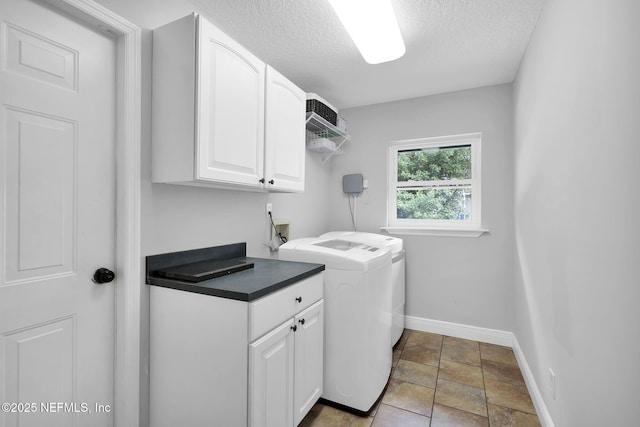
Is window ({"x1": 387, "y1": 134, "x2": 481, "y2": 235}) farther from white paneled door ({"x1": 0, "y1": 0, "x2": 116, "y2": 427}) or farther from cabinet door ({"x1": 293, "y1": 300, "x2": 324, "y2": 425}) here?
white paneled door ({"x1": 0, "y1": 0, "x2": 116, "y2": 427})

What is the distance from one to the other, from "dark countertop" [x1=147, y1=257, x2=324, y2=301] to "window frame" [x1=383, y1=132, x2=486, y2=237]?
161 centimetres

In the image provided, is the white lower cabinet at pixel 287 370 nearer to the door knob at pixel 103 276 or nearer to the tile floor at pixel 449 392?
the tile floor at pixel 449 392

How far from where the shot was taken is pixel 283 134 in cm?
192

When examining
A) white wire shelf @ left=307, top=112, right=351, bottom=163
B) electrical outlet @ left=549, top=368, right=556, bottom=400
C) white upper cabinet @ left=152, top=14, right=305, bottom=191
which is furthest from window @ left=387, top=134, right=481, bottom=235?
white upper cabinet @ left=152, top=14, right=305, bottom=191

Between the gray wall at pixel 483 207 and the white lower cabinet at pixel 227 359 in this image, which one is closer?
the white lower cabinet at pixel 227 359

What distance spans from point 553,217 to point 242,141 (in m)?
1.63

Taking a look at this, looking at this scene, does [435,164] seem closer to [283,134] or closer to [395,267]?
[395,267]

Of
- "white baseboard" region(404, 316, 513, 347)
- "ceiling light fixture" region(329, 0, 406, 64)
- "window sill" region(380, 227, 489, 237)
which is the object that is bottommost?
"white baseboard" region(404, 316, 513, 347)

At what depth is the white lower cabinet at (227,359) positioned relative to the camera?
4.06ft

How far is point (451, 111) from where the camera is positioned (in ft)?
9.37

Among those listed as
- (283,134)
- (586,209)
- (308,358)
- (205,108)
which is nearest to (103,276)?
(205,108)

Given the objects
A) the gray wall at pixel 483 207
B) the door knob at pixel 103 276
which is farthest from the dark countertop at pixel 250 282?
the gray wall at pixel 483 207

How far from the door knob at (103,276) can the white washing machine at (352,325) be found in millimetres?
1015

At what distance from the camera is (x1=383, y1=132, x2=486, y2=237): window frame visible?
2.85m
